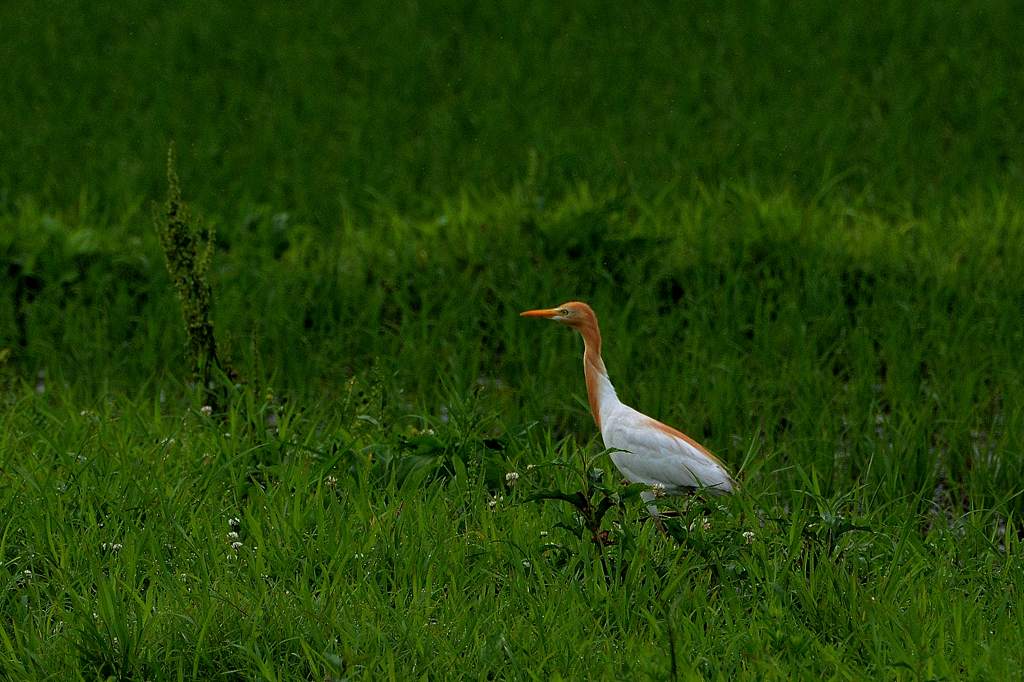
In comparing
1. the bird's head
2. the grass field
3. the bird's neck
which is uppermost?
the bird's head

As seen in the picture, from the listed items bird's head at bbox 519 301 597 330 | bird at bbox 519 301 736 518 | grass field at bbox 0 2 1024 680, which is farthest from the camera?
bird's head at bbox 519 301 597 330

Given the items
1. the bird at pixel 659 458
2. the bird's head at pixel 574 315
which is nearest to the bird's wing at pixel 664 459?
the bird at pixel 659 458

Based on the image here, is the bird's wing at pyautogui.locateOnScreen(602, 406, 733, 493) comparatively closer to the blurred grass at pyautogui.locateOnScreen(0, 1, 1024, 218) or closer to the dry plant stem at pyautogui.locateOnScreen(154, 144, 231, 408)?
the dry plant stem at pyautogui.locateOnScreen(154, 144, 231, 408)

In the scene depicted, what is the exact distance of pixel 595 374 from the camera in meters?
4.09

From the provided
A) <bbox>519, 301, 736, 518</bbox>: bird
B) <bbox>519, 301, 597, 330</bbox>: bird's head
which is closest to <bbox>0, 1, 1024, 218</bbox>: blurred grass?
<bbox>519, 301, 597, 330</bbox>: bird's head

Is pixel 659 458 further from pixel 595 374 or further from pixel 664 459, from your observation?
pixel 595 374

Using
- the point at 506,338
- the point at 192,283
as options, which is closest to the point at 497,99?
the point at 506,338

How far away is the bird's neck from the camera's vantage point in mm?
4070

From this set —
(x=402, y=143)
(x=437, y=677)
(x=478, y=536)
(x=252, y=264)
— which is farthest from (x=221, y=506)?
(x=402, y=143)

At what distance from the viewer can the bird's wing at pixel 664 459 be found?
377cm

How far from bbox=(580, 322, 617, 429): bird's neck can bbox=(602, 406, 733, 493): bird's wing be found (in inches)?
8.4

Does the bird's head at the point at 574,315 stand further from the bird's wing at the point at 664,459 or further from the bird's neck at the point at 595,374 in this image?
the bird's wing at the point at 664,459

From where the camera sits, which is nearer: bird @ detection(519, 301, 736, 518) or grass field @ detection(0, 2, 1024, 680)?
grass field @ detection(0, 2, 1024, 680)

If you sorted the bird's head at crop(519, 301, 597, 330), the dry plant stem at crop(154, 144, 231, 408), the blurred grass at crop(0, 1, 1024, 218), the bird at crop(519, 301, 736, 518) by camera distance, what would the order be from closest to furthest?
the bird at crop(519, 301, 736, 518) < the bird's head at crop(519, 301, 597, 330) < the dry plant stem at crop(154, 144, 231, 408) < the blurred grass at crop(0, 1, 1024, 218)
